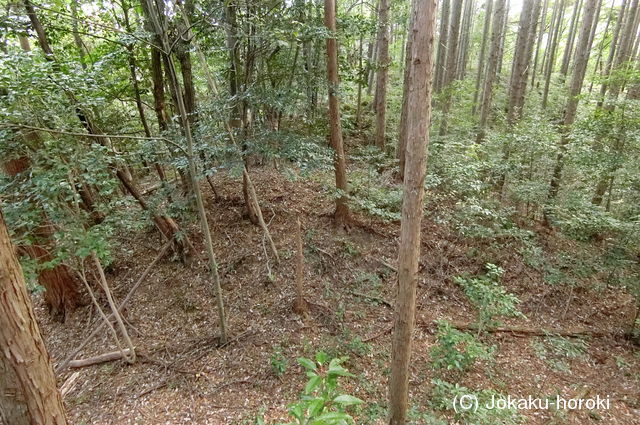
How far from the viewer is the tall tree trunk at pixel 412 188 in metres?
2.50

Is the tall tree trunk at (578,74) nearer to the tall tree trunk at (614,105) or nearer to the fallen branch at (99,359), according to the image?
the tall tree trunk at (614,105)

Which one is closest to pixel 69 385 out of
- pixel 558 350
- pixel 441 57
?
pixel 558 350

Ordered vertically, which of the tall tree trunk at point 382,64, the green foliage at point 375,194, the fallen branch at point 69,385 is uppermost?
the tall tree trunk at point 382,64

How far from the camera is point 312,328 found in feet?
18.2

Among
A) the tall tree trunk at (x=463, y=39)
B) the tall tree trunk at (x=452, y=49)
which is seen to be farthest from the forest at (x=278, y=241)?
the tall tree trunk at (x=463, y=39)

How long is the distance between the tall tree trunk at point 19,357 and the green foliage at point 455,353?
4.62m

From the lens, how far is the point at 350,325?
5676mm

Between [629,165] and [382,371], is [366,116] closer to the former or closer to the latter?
[629,165]

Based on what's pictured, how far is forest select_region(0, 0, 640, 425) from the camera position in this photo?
3.61m

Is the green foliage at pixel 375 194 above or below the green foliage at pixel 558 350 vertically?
above

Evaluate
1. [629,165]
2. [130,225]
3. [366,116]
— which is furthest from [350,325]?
[366,116]

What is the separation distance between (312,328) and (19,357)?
169 inches

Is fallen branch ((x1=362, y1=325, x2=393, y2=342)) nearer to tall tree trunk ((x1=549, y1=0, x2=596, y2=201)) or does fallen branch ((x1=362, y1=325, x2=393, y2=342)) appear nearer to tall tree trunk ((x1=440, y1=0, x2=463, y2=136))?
tall tree trunk ((x1=549, y1=0, x2=596, y2=201))

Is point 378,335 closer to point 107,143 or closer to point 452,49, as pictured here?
point 107,143
